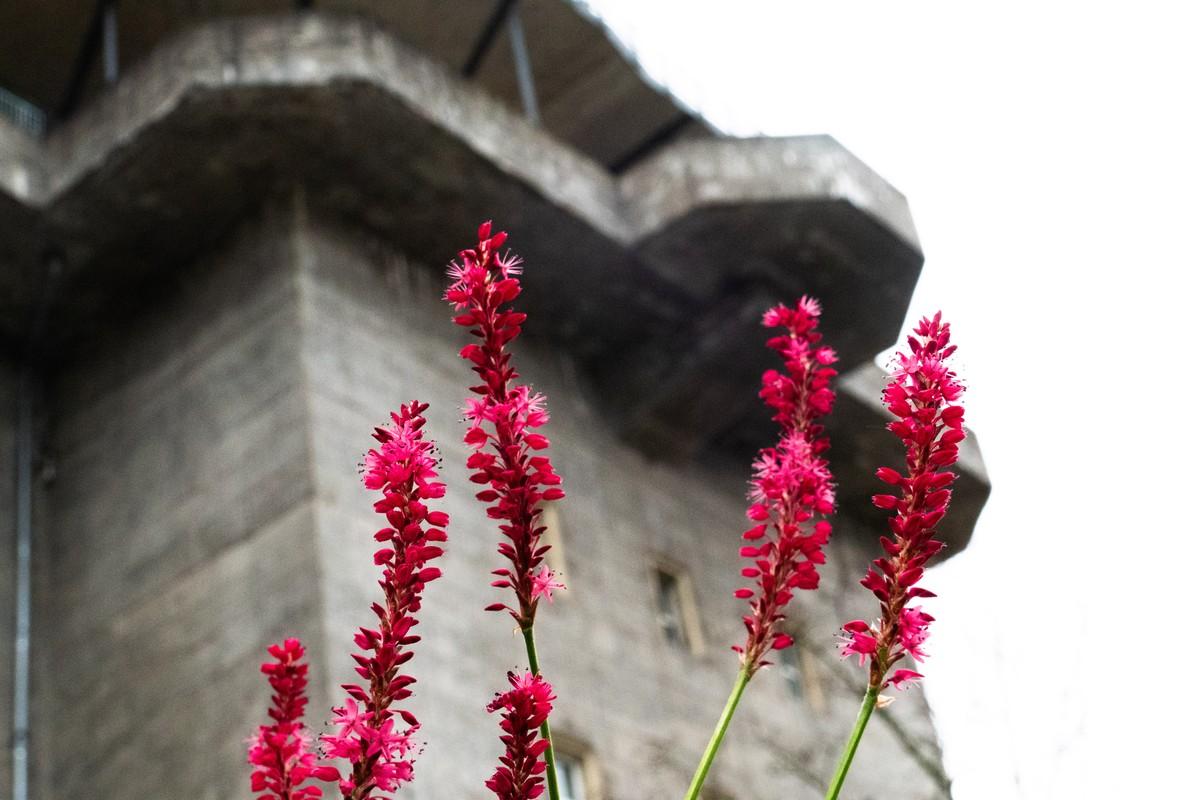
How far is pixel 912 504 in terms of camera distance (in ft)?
9.47

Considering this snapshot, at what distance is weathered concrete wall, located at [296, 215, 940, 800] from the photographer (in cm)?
1387

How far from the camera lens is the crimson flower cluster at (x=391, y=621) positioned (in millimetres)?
2801

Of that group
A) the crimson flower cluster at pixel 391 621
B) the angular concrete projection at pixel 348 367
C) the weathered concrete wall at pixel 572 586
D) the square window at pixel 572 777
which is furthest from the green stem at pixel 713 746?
the square window at pixel 572 777

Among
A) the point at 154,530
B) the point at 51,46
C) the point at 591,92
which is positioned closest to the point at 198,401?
the point at 154,530

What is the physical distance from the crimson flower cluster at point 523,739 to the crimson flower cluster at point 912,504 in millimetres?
480

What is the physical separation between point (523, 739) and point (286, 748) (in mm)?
378

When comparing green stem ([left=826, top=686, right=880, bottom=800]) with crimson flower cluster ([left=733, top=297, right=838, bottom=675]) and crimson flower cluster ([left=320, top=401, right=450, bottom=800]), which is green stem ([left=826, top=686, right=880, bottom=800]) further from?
crimson flower cluster ([left=320, top=401, right=450, bottom=800])

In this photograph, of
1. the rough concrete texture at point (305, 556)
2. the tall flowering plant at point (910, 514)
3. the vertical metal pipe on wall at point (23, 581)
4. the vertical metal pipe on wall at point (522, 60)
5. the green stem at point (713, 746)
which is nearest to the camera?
the green stem at point (713, 746)

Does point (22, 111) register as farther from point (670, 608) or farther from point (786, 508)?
point (786, 508)

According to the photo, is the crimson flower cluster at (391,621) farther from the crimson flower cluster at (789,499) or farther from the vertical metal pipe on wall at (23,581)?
the vertical metal pipe on wall at (23,581)

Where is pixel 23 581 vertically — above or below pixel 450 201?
below

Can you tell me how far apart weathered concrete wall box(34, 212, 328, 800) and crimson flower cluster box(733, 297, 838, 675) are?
9.79 meters

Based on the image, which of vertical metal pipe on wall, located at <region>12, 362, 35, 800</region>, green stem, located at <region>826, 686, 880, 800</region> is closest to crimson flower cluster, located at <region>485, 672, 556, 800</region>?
green stem, located at <region>826, 686, 880, 800</region>

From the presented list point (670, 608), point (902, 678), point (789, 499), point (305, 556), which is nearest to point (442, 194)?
point (305, 556)
